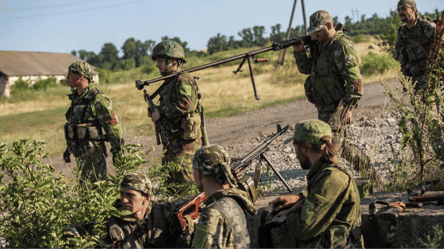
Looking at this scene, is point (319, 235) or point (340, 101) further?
point (340, 101)

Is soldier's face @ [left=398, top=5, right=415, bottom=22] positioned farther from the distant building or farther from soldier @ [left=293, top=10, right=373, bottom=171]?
the distant building

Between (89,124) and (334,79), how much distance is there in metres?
2.93

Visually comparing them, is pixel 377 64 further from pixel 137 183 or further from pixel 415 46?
pixel 137 183

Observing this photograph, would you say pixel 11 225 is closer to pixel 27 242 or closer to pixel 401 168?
pixel 27 242

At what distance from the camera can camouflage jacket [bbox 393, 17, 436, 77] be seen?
605 centimetres

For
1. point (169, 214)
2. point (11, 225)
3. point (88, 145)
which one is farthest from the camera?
point (88, 145)

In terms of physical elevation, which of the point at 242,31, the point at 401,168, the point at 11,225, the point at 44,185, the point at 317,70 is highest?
the point at 242,31

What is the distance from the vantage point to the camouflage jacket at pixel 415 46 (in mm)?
6047

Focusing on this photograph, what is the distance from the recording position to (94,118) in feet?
16.1

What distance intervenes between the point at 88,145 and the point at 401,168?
359 centimetres

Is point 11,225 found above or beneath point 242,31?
beneath

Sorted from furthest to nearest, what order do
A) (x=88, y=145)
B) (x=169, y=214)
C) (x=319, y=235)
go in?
(x=88, y=145)
(x=169, y=214)
(x=319, y=235)

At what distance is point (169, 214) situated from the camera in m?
3.30

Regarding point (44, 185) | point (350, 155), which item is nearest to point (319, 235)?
point (44, 185)
